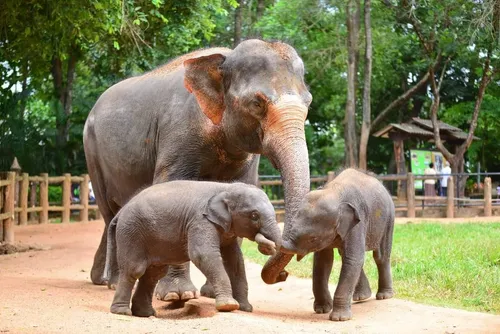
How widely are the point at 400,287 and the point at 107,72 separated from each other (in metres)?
18.3

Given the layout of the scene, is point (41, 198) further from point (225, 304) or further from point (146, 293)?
point (225, 304)

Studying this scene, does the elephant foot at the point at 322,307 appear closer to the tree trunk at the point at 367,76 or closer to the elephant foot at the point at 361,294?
the elephant foot at the point at 361,294

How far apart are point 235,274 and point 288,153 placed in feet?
4.17

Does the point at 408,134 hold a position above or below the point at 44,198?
above

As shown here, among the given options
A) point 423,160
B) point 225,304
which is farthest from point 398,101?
point 225,304

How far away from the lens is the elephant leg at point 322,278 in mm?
7680

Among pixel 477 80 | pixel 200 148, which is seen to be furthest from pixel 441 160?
pixel 200 148

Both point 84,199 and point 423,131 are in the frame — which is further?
point 423,131

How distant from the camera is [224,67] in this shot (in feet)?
23.8

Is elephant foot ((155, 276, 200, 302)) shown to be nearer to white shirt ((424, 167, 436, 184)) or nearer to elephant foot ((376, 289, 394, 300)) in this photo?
elephant foot ((376, 289, 394, 300))

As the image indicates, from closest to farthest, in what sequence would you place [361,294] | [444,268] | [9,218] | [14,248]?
[361,294], [444,268], [14,248], [9,218]

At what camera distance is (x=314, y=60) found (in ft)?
100

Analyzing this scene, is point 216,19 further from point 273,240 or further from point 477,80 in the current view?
point 273,240

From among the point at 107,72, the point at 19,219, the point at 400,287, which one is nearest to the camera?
the point at 400,287
